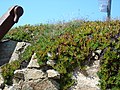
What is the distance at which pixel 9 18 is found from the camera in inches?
212

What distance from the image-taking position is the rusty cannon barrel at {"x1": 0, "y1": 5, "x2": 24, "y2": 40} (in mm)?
5277

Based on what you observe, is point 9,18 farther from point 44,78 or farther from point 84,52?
point 84,52

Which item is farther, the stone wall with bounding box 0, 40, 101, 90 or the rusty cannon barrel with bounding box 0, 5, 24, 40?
the rusty cannon barrel with bounding box 0, 5, 24, 40

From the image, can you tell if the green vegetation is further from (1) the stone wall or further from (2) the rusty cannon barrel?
(2) the rusty cannon barrel

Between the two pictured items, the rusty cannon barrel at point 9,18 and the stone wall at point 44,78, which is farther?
the rusty cannon barrel at point 9,18

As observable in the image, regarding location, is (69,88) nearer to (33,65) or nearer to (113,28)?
(33,65)

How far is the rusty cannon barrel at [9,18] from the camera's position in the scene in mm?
5277

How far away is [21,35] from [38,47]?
5.88 ft

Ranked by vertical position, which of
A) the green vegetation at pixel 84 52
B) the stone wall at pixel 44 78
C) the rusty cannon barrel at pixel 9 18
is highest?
the rusty cannon barrel at pixel 9 18

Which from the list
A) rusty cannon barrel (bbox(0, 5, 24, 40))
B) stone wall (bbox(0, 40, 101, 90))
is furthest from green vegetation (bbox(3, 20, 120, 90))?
rusty cannon barrel (bbox(0, 5, 24, 40))

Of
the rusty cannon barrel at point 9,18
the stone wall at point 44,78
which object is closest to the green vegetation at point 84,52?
the stone wall at point 44,78

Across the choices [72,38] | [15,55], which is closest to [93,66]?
[72,38]

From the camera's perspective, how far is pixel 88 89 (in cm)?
507

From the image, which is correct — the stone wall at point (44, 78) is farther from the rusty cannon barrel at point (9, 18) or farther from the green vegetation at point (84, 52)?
the rusty cannon barrel at point (9, 18)
